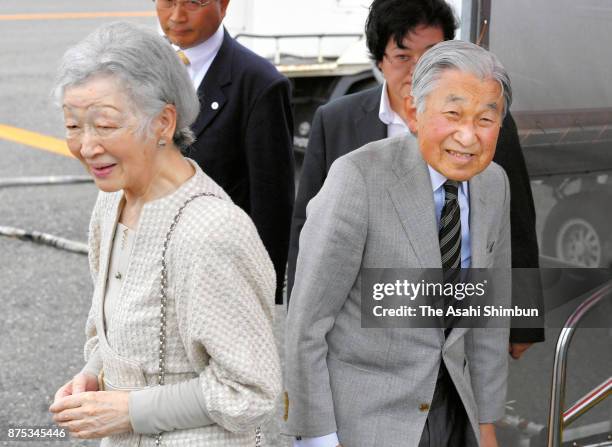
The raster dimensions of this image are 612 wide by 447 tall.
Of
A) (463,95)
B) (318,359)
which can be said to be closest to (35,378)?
(318,359)

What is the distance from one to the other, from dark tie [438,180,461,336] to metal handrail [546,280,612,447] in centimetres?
71

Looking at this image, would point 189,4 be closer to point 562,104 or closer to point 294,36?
point 562,104

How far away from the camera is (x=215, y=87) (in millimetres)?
3232

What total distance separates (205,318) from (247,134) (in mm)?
1471

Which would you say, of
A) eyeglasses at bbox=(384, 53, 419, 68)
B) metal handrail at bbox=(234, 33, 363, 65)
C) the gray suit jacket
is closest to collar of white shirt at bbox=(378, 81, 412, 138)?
eyeglasses at bbox=(384, 53, 419, 68)

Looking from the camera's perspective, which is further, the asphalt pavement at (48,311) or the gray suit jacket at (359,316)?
the asphalt pavement at (48,311)

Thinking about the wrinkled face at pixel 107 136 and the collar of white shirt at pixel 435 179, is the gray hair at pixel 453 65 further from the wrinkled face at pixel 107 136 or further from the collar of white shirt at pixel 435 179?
the wrinkled face at pixel 107 136

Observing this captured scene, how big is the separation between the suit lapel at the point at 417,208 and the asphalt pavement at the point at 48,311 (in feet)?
2.32

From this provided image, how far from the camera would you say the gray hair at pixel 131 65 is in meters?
1.87

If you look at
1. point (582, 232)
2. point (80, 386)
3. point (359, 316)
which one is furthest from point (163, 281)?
point (582, 232)

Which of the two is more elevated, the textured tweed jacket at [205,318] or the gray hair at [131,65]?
the gray hair at [131,65]

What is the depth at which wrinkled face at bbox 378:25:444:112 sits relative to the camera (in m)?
2.80

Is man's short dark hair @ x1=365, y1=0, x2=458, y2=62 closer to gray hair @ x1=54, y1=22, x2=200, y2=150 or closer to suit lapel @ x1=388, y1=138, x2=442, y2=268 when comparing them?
suit lapel @ x1=388, y1=138, x2=442, y2=268

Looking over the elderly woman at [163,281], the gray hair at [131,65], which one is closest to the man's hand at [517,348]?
the elderly woman at [163,281]
